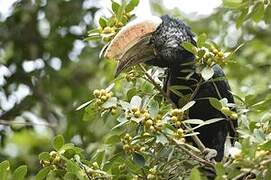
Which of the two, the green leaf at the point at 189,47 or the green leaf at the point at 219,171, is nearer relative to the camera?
the green leaf at the point at 219,171

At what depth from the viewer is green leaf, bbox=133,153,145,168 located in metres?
1.57

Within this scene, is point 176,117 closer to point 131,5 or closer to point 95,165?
point 95,165

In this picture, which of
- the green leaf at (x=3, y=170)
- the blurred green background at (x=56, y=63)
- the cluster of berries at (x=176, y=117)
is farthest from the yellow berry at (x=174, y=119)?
the blurred green background at (x=56, y=63)

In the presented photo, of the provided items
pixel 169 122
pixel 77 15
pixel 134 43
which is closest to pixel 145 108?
pixel 169 122

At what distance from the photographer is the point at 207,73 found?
5.32ft

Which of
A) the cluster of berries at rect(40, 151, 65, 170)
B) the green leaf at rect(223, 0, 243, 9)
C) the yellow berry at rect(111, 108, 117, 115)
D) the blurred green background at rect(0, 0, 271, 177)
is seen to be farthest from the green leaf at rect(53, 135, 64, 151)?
the blurred green background at rect(0, 0, 271, 177)

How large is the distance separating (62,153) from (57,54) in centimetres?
154

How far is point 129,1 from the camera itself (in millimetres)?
1830

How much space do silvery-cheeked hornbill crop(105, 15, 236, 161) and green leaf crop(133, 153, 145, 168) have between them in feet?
0.79

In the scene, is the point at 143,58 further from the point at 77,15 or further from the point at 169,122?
the point at 77,15

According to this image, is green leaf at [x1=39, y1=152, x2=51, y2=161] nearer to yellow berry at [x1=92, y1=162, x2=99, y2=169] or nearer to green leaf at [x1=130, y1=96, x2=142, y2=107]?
yellow berry at [x1=92, y1=162, x2=99, y2=169]

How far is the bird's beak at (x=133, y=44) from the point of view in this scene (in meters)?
1.75

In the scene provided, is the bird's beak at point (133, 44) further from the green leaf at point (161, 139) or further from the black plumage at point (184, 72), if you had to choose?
the green leaf at point (161, 139)

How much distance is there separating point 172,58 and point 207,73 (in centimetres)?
29
